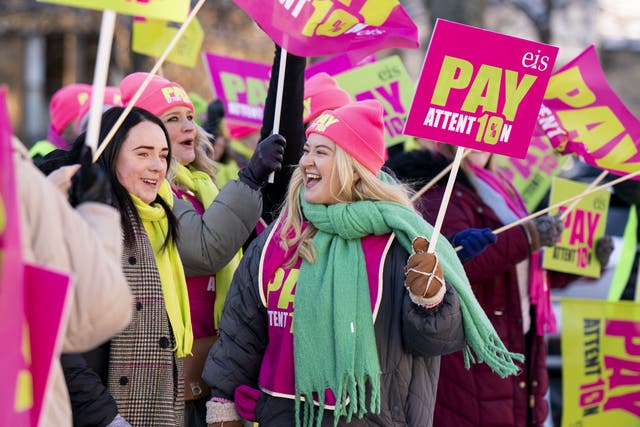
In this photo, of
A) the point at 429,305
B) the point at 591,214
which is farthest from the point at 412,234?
the point at 591,214

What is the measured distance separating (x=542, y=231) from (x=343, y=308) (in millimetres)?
1869

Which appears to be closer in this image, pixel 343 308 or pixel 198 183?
pixel 343 308

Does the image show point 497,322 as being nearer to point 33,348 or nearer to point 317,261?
point 317,261

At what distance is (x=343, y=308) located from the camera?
392cm

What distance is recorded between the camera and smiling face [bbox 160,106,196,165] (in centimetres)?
514

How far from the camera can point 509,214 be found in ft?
18.1

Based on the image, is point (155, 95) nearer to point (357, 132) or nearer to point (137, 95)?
point (357, 132)

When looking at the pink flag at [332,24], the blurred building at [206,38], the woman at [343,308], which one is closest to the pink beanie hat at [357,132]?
the woman at [343,308]

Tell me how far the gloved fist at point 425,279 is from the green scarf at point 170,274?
2.97ft

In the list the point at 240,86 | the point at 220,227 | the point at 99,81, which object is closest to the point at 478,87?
the point at 220,227

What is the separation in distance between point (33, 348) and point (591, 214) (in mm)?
4368

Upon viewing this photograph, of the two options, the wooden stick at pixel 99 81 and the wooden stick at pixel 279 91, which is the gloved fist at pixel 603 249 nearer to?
the wooden stick at pixel 279 91

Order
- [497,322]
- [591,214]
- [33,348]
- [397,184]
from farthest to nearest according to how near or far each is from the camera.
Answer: [591,214] < [497,322] < [397,184] < [33,348]

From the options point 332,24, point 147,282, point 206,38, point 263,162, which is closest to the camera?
point 147,282
